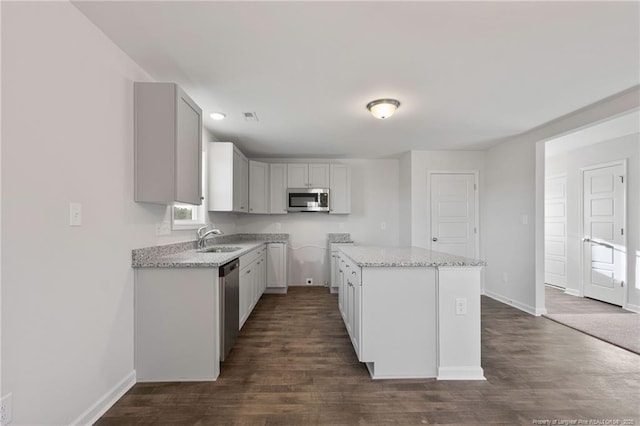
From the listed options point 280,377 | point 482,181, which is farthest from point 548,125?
point 280,377

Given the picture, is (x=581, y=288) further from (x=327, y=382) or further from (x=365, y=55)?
(x=365, y=55)

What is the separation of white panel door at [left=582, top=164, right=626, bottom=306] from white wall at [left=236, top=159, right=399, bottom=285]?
115 inches

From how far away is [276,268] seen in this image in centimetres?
464

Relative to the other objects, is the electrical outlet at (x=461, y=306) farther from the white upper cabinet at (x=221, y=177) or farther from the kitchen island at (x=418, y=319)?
the white upper cabinet at (x=221, y=177)

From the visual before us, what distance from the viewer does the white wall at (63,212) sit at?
1.26 meters

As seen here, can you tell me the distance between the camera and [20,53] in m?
1.28

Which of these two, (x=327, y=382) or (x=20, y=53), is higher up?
(x=20, y=53)

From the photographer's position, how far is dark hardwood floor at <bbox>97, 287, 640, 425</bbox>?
1.75 meters

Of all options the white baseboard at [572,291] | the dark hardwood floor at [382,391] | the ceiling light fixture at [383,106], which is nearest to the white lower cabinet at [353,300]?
the dark hardwood floor at [382,391]

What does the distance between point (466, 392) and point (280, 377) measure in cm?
134

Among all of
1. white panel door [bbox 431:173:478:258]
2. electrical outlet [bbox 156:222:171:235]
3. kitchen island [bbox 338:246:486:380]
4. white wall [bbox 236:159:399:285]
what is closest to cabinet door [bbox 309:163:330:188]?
white wall [bbox 236:159:399:285]

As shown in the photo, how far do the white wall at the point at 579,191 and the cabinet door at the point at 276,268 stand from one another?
4796mm

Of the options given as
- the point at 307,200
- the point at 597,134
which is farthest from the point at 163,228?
the point at 597,134

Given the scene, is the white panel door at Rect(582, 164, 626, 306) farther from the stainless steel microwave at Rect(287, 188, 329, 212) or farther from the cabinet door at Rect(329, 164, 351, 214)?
the stainless steel microwave at Rect(287, 188, 329, 212)
